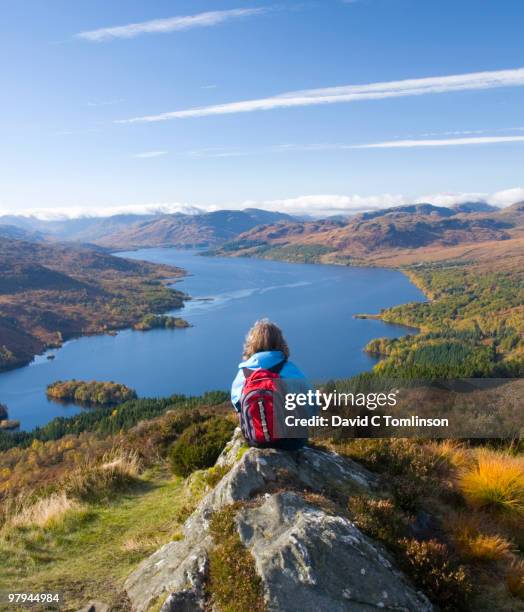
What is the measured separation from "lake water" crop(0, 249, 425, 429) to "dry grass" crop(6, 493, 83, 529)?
205 ft

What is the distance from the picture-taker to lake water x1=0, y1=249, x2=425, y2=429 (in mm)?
78975

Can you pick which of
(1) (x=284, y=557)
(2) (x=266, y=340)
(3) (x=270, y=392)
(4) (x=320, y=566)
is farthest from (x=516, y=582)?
(2) (x=266, y=340)

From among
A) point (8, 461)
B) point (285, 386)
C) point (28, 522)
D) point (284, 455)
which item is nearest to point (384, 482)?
point (284, 455)

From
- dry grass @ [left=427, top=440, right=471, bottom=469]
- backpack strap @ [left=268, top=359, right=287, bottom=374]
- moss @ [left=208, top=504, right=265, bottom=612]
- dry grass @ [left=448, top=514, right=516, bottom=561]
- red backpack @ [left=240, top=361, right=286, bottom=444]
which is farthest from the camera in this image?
dry grass @ [left=427, top=440, right=471, bottom=469]

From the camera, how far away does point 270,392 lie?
18.8 feet

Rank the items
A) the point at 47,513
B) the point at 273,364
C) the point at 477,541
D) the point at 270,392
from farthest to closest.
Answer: the point at 47,513 → the point at 273,364 → the point at 270,392 → the point at 477,541

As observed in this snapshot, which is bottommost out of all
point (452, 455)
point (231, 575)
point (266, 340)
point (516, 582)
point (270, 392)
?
point (452, 455)

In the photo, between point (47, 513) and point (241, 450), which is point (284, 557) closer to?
point (241, 450)

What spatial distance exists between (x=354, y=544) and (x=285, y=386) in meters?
1.93

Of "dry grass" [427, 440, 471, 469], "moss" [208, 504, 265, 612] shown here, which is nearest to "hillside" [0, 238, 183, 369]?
"dry grass" [427, 440, 471, 469]

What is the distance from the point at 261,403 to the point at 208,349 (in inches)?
3567

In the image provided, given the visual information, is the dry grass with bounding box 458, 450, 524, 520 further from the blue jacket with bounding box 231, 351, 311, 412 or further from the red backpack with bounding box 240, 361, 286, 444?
the red backpack with bounding box 240, 361, 286, 444

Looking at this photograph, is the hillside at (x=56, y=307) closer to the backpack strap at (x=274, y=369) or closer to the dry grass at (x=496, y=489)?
the backpack strap at (x=274, y=369)

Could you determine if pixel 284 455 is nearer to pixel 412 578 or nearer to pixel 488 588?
pixel 412 578
